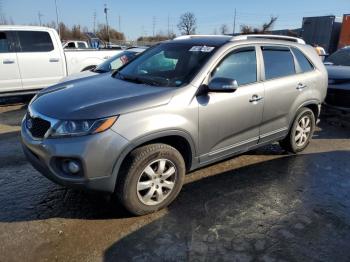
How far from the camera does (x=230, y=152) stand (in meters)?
4.16

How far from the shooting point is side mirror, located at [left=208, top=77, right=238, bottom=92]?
359 centimetres

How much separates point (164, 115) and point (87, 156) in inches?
32.5

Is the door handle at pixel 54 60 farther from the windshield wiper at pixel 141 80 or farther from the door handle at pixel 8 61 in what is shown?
the windshield wiper at pixel 141 80

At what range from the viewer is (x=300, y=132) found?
529 centimetres

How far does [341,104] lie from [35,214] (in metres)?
5.80

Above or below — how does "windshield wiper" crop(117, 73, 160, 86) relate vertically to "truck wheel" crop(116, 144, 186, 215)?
above

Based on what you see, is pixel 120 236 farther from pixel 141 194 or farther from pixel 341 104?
pixel 341 104

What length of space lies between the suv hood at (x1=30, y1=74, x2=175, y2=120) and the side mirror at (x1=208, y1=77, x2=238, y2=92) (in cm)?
43

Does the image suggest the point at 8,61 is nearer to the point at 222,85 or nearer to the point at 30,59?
the point at 30,59

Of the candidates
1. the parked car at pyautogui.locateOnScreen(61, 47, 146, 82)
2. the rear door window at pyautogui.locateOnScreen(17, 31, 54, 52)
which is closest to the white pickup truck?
the rear door window at pyautogui.locateOnScreen(17, 31, 54, 52)

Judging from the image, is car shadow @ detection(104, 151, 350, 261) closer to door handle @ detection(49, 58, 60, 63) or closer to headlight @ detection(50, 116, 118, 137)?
headlight @ detection(50, 116, 118, 137)

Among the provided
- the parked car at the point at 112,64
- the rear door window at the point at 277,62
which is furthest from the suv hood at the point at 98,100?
the parked car at the point at 112,64

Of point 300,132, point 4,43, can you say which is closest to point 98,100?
point 300,132

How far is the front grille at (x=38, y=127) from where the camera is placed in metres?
3.21
